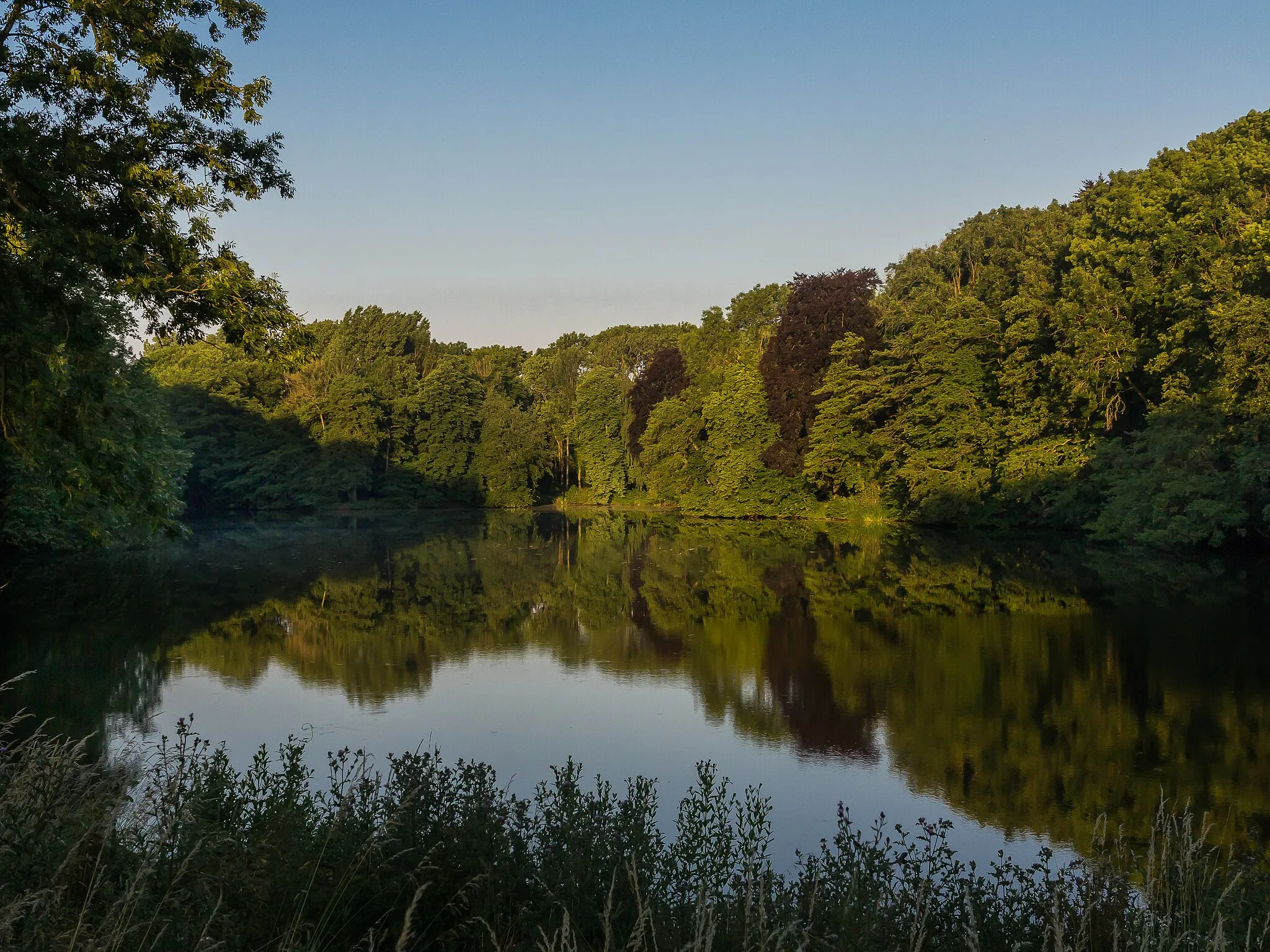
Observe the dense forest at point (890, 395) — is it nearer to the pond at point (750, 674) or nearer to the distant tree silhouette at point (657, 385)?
the distant tree silhouette at point (657, 385)

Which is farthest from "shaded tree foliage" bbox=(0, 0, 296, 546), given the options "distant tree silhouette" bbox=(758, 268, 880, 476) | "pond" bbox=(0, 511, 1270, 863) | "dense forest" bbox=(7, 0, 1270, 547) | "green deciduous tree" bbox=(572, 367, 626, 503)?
"green deciduous tree" bbox=(572, 367, 626, 503)

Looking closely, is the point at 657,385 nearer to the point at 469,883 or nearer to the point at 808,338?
the point at 808,338

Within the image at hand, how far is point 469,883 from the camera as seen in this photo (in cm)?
448

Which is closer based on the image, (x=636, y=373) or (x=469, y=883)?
(x=469, y=883)

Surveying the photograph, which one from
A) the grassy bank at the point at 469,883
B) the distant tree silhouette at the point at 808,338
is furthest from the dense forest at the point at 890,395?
the grassy bank at the point at 469,883

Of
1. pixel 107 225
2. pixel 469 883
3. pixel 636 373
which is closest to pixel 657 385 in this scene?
pixel 636 373

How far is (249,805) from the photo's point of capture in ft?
26.3

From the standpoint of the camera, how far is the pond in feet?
32.8

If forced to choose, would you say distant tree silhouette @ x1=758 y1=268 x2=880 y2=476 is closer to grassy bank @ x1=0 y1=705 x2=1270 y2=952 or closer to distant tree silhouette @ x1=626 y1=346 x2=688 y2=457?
distant tree silhouette @ x1=626 y1=346 x2=688 y2=457

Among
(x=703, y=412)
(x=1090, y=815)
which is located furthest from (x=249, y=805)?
(x=703, y=412)

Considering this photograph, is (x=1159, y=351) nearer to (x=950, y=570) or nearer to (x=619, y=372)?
(x=950, y=570)

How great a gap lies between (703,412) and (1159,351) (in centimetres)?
2592

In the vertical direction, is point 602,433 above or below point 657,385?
below

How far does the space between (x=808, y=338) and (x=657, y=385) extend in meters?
16.6
